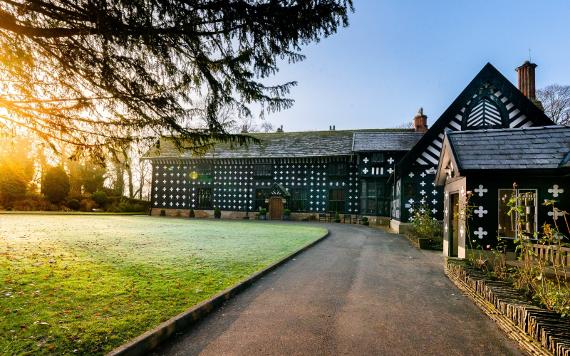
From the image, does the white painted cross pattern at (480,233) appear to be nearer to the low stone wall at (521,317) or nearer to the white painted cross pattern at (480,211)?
the white painted cross pattern at (480,211)

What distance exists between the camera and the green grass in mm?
3467

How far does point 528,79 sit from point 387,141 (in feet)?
29.9

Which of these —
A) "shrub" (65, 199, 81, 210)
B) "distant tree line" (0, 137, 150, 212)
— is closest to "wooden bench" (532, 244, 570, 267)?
"distant tree line" (0, 137, 150, 212)

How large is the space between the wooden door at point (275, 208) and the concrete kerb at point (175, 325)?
886 inches

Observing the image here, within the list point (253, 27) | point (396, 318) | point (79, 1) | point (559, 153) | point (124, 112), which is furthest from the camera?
point (559, 153)

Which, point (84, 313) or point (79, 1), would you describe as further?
point (84, 313)

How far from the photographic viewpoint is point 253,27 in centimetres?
439

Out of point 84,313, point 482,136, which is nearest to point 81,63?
point 84,313

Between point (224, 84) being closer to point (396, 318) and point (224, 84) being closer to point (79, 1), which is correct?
point (79, 1)

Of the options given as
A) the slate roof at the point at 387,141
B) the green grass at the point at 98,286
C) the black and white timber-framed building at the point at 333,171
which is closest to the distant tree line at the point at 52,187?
the black and white timber-framed building at the point at 333,171

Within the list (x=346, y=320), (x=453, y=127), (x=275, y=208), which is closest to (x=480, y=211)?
(x=346, y=320)

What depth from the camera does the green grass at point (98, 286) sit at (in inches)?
137

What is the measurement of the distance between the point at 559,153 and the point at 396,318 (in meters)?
6.84

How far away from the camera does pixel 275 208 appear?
1137 inches
